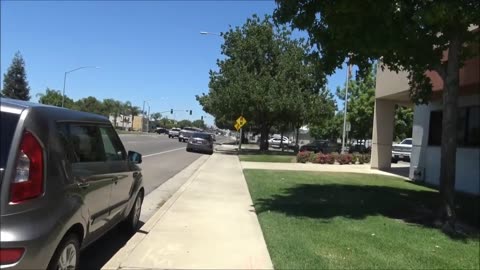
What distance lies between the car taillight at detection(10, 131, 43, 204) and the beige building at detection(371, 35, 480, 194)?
546 inches

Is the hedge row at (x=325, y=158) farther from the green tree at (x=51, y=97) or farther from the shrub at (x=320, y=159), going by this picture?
the green tree at (x=51, y=97)

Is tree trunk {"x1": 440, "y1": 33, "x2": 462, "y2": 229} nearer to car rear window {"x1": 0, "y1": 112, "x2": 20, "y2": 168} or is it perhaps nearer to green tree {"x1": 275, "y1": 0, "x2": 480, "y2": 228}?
green tree {"x1": 275, "y1": 0, "x2": 480, "y2": 228}

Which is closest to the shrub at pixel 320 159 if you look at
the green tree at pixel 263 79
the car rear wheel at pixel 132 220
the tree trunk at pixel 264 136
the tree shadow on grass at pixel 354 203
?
the green tree at pixel 263 79

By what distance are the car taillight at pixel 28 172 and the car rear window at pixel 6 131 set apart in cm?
9

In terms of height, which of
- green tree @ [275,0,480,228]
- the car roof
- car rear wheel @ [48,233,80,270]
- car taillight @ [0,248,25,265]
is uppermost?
green tree @ [275,0,480,228]

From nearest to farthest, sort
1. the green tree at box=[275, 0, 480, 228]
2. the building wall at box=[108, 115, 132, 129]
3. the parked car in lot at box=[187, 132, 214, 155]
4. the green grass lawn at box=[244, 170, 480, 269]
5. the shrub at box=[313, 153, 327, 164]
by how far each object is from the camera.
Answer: the green grass lawn at box=[244, 170, 480, 269]
the green tree at box=[275, 0, 480, 228]
the shrub at box=[313, 153, 327, 164]
the parked car in lot at box=[187, 132, 214, 155]
the building wall at box=[108, 115, 132, 129]

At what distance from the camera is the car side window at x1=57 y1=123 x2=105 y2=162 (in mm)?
4965

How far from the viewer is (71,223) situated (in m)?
4.75

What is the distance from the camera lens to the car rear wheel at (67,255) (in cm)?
450

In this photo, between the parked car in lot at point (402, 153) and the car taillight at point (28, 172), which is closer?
the car taillight at point (28, 172)

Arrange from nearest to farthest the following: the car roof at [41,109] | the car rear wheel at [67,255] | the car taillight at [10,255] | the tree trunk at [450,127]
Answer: the car taillight at [10,255] < the car roof at [41,109] < the car rear wheel at [67,255] < the tree trunk at [450,127]

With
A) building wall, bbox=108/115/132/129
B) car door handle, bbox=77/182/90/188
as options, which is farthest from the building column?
building wall, bbox=108/115/132/129

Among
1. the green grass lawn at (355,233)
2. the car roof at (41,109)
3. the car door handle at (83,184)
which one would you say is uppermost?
the car roof at (41,109)

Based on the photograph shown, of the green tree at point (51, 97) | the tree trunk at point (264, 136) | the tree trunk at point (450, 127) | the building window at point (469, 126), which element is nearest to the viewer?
the tree trunk at point (450, 127)
